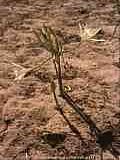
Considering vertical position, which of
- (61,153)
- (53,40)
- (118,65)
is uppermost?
(53,40)

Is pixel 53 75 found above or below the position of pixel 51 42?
below

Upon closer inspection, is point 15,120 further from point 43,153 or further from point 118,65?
point 118,65

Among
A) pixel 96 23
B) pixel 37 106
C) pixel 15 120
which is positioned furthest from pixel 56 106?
pixel 96 23

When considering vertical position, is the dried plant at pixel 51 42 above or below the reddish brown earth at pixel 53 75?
above

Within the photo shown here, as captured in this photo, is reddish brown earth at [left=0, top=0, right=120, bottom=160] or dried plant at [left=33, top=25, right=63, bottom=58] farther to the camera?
dried plant at [left=33, top=25, right=63, bottom=58]

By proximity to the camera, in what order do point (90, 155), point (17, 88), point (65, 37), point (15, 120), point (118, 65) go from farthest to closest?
point (65, 37) < point (118, 65) < point (17, 88) < point (15, 120) < point (90, 155)

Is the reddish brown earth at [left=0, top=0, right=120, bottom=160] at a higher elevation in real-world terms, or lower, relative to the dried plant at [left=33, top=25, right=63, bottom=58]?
Result: lower

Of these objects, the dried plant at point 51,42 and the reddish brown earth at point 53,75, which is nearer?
the reddish brown earth at point 53,75

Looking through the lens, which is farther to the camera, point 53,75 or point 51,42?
point 53,75
